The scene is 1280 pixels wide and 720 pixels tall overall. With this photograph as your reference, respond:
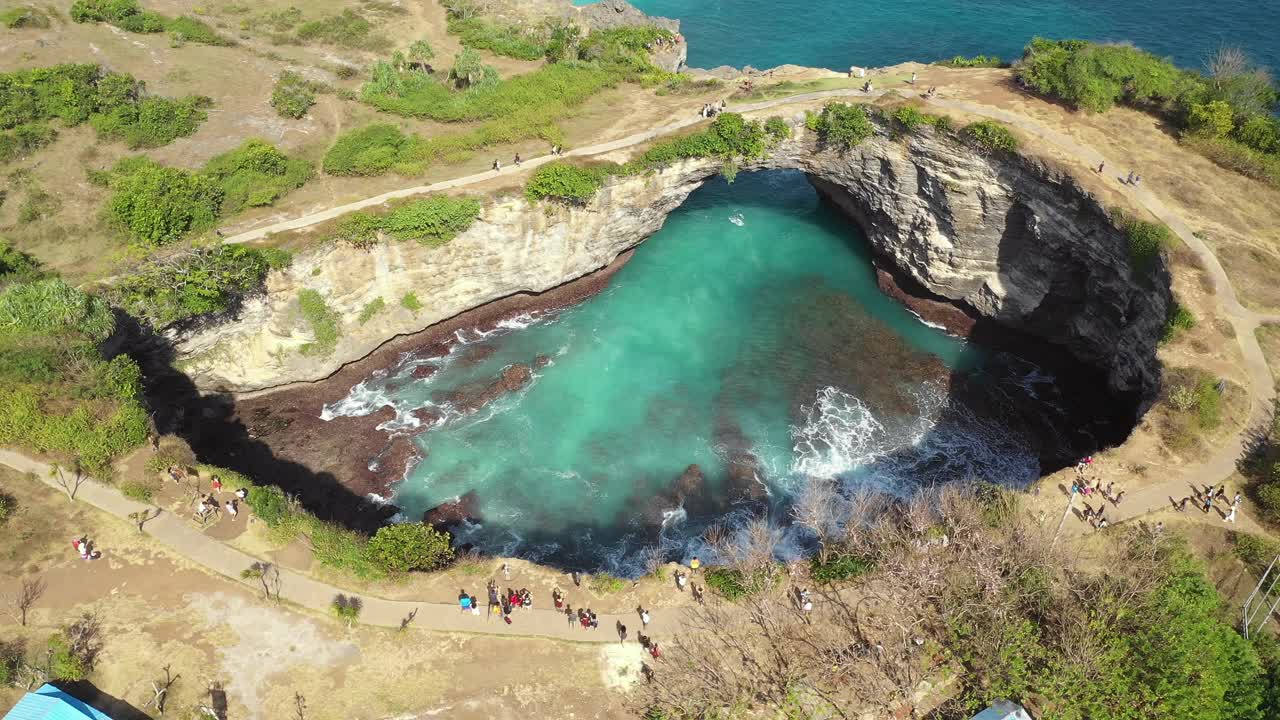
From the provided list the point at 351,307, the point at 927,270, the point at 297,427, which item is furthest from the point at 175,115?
the point at 927,270

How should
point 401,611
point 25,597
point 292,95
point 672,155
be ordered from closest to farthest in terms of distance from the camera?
point 25,597
point 401,611
point 672,155
point 292,95

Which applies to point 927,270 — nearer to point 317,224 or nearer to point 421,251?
point 421,251

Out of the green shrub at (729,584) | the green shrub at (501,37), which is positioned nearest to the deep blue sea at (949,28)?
the green shrub at (501,37)

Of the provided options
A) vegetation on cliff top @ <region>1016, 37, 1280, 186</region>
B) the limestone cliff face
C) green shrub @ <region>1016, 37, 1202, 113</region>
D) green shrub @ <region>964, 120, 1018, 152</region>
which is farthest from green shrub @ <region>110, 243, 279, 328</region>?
vegetation on cliff top @ <region>1016, 37, 1280, 186</region>

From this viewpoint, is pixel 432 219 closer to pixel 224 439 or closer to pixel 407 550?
pixel 224 439

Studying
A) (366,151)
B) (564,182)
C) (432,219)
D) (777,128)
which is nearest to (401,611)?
(432,219)

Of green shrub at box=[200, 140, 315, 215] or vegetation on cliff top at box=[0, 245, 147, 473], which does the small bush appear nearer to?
vegetation on cliff top at box=[0, 245, 147, 473]

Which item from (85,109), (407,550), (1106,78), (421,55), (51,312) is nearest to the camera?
(407,550)
